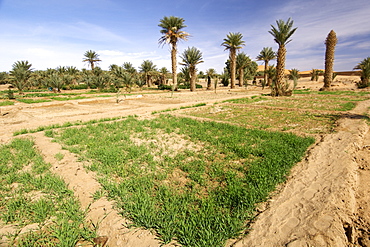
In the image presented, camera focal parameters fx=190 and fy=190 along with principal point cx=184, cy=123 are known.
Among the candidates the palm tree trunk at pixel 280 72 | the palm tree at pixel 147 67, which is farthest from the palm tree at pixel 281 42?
the palm tree at pixel 147 67

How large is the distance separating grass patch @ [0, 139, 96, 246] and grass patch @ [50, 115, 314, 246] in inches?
24.5

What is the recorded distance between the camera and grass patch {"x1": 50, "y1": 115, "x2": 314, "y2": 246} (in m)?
2.64

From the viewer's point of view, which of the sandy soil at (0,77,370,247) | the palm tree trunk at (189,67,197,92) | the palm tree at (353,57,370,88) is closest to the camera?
the sandy soil at (0,77,370,247)

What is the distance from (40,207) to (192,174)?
8.52 ft

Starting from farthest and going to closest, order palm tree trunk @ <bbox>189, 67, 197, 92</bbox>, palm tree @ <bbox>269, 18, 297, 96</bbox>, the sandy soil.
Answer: palm tree trunk @ <bbox>189, 67, 197, 92</bbox>
palm tree @ <bbox>269, 18, 297, 96</bbox>
the sandy soil

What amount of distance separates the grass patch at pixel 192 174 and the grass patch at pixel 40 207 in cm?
62

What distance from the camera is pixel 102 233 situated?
8.52ft

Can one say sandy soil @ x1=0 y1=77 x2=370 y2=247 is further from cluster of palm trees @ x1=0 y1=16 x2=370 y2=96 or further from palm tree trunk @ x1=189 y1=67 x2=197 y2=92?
palm tree trunk @ x1=189 y1=67 x2=197 y2=92

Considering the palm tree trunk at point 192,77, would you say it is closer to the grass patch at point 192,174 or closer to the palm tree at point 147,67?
the palm tree at point 147,67

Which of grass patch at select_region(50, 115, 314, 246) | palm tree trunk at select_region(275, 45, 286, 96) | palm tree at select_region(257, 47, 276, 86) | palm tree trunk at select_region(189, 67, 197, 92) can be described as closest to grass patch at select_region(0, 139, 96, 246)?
grass patch at select_region(50, 115, 314, 246)

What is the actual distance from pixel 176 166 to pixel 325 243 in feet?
9.49

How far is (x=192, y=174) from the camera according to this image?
3.91 metres

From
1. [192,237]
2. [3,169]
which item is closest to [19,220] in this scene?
[3,169]

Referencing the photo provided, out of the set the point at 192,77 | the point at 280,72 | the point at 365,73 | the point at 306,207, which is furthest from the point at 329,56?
the point at 306,207
